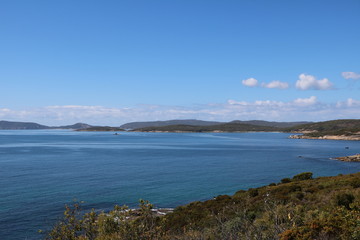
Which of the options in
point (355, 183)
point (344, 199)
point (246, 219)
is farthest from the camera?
point (355, 183)

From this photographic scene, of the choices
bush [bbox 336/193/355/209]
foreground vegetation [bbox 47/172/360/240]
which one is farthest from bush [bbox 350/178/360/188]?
bush [bbox 336/193/355/209]

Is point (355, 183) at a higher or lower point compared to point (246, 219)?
higher

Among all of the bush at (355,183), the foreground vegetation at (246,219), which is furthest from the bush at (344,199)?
the bush at (355,183)

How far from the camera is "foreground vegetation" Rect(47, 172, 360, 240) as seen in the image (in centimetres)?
1278

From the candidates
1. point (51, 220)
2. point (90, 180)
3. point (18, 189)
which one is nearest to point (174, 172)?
point (90, 180)

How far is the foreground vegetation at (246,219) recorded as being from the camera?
1278 cm

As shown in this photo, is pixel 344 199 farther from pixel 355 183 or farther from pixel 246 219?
pixel 355 183

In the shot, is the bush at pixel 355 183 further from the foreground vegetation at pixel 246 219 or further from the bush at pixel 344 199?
the bush at pixel 344 199

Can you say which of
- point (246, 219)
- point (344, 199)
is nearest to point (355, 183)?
point (344, 199)

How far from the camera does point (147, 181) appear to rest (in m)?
50.2

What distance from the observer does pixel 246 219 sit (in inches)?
796

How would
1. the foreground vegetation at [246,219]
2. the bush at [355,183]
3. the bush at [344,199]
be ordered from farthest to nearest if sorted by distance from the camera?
the bush at [355,183], the bush at [344,199], the foreground vegetation at [246,219]

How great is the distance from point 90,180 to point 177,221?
96.6 ft

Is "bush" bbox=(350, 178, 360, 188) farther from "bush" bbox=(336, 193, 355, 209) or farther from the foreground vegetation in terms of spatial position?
"bush" bbox=(336, 193, 355, 209)
